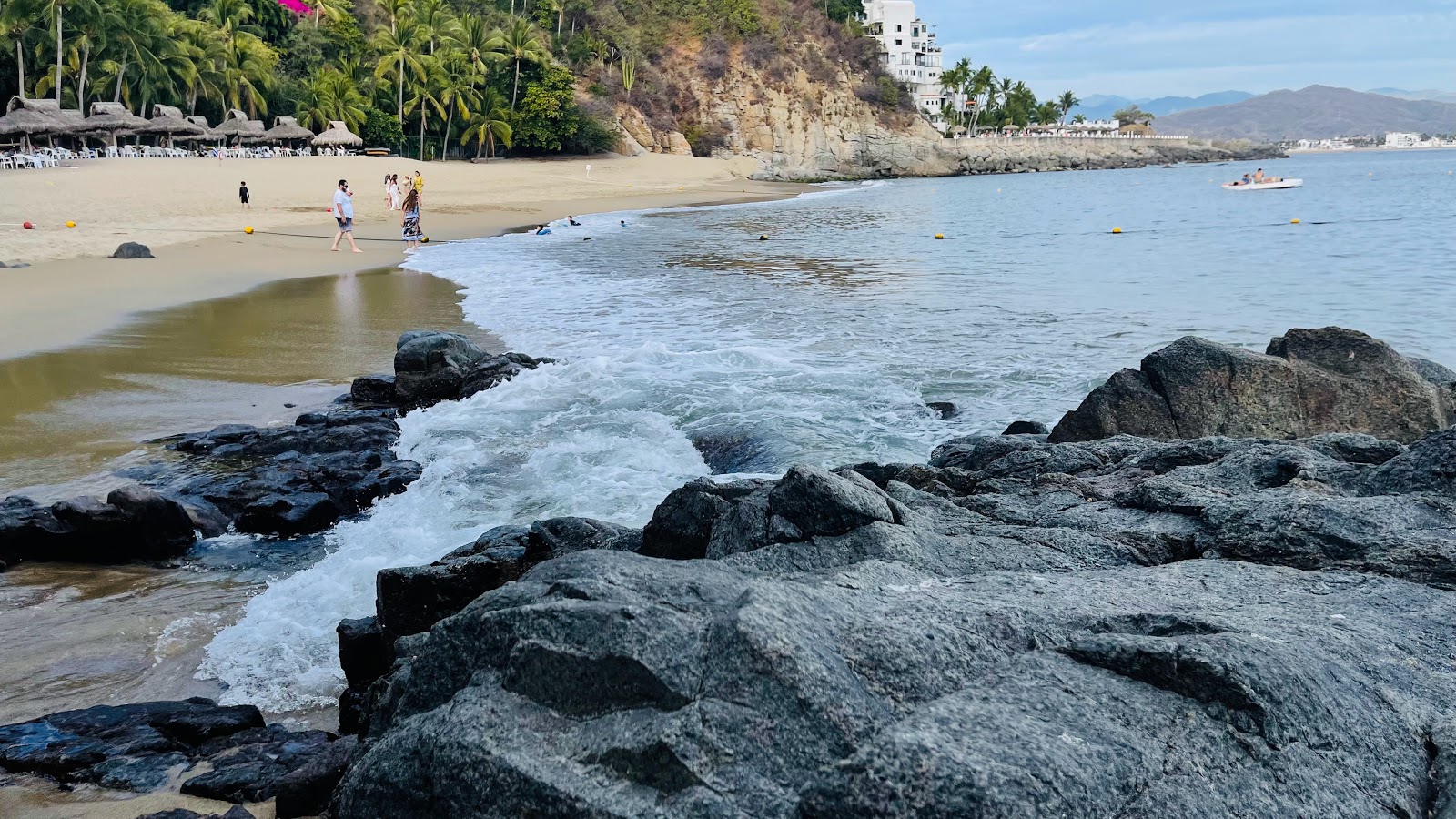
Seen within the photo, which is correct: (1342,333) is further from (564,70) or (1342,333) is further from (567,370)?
(564,70)

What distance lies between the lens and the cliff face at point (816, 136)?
258ft

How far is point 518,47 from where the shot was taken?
5850 centimetres

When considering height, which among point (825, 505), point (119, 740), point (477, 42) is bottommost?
point (119, 740)

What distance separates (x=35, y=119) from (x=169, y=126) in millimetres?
6278

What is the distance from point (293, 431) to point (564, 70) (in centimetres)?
5570

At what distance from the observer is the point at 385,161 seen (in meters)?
45.8

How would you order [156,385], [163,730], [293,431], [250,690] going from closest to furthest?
[163,730] → [250,690] → [293,431] → [156,385]

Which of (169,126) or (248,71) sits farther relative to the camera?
(248,71)

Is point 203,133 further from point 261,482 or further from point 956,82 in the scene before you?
point 956,82

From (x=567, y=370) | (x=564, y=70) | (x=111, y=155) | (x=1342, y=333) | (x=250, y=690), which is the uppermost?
(x=564, y=70)

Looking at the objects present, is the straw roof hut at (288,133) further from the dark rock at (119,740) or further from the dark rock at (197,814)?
the dark rock at (197,814)

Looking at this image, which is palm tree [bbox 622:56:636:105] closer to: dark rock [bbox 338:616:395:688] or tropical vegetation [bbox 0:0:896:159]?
tropical vegetation [bbox 0:0:896:159]

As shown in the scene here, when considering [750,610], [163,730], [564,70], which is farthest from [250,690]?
[564,70]

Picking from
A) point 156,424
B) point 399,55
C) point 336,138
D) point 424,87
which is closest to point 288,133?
point 336,138
